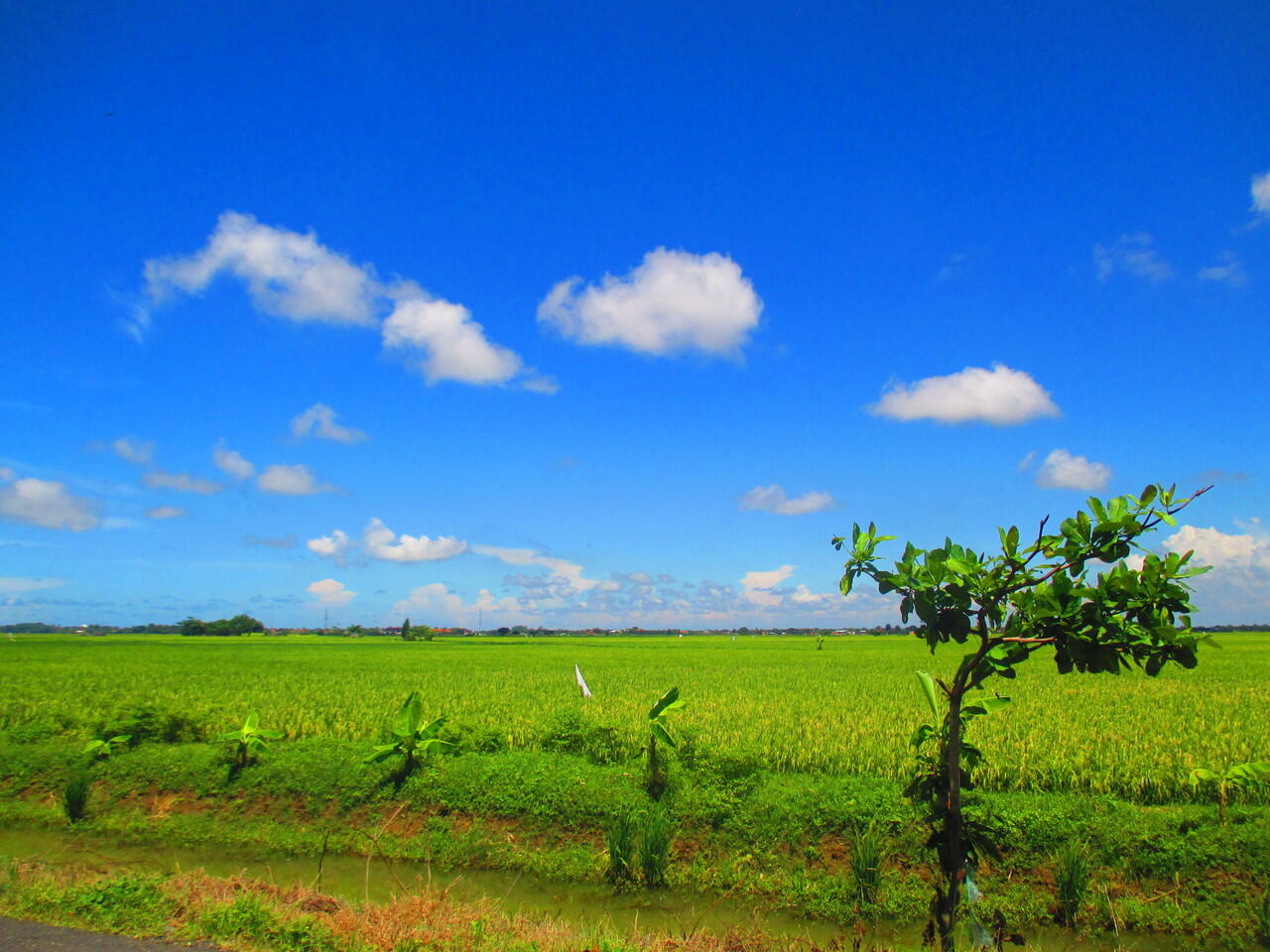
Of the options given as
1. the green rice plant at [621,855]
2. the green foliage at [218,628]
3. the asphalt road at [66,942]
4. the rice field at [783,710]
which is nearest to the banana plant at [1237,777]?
the rice field at [783,710]

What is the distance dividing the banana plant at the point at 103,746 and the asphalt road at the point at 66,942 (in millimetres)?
5672

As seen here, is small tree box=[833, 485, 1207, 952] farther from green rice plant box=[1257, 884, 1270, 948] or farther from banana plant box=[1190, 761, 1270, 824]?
banana plant box=[1190, 761, 1270, 824]

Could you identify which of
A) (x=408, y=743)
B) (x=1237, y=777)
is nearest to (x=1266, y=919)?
(x=1237, y=777)

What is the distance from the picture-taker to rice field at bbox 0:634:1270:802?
912 centimetres

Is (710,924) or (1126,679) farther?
(1126,679)

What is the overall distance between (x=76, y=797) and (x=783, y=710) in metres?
11.0

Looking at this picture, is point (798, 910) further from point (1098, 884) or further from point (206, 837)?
point (206, 837)

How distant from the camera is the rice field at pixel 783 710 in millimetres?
9125

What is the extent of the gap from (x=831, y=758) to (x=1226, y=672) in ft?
77.8

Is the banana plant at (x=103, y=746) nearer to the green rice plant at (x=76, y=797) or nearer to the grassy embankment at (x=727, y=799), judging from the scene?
the grassy embankment at (x=727, y=799)

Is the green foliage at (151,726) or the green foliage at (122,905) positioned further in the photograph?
the green foliage at (151,726)

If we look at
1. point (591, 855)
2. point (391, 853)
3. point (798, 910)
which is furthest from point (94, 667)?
point (798, 910)

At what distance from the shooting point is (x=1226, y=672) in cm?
2484

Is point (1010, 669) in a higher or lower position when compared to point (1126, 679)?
higher
